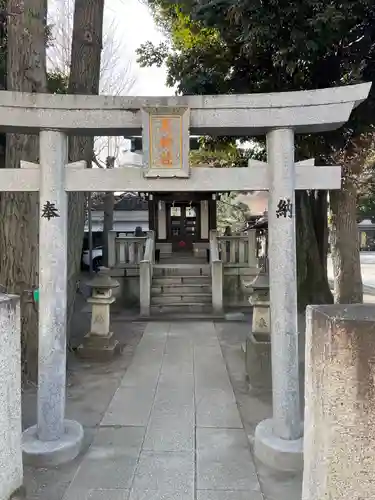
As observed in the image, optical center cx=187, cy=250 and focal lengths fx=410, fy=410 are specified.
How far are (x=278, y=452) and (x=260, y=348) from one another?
2346mm

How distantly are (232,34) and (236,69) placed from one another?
0.91 meters

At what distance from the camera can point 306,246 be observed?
11.0 m

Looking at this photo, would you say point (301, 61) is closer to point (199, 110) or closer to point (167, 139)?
point (199, 110)

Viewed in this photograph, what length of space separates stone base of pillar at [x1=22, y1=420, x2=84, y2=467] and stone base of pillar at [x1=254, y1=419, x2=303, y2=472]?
1652mm

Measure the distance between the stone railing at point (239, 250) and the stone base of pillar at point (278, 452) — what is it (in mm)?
9245

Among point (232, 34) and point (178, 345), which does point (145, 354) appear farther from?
point (232, 34)

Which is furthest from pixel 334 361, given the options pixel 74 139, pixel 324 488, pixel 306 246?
pixel 306 246

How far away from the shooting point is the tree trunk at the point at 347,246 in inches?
391

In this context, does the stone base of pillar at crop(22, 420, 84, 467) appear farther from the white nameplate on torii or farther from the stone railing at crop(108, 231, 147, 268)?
the stone railing at crop(108, 231, 147, 268)

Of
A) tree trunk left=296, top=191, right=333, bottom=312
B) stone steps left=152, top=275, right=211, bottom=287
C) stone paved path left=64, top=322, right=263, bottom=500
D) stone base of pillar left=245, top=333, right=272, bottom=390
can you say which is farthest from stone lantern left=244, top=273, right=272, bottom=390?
stone steps left=152, top=275, right=211, bottom=287

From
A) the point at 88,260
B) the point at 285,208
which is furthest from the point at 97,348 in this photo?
the point at 88,260

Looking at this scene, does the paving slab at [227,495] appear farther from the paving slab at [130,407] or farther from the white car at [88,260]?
the white car at [88,260]

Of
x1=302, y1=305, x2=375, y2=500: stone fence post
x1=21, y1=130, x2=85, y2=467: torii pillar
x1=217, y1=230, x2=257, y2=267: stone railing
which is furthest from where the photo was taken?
x1=217, y1=230, x2=257, y2=267: stone railing

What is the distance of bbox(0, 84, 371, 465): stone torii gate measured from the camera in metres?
3.71
